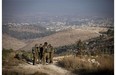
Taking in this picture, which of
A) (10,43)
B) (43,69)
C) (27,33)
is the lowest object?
(43,69)

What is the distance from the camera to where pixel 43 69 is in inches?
183

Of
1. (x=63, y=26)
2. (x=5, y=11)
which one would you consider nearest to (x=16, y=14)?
(x=5, y=11)

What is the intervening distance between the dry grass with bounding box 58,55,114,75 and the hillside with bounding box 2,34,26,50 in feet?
1.52

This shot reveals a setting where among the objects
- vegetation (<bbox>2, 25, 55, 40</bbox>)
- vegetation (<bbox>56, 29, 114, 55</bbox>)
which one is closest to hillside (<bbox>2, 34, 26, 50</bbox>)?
vegetation (<bbox>2, 25, 55, 40</bbox>)

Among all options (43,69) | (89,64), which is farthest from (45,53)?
(89,64)

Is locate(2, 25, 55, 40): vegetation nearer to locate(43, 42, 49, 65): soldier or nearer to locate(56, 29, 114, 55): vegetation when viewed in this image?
locate(43, 42, 49, 65): soldier

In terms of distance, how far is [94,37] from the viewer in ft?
15.5

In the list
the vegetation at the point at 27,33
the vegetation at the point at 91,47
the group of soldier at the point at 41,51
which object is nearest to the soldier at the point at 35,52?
the group of soldier at the point at 41,51

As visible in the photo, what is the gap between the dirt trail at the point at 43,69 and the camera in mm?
4633

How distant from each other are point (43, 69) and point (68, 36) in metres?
0.43

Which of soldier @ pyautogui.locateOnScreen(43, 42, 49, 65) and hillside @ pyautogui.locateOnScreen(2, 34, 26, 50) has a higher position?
hillside @ pyautogui.locateOnScreen(2, 34, 26, 50)

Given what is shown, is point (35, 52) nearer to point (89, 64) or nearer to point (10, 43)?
point (10, 43)

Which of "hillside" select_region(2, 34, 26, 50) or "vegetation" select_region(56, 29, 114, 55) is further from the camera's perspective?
"vegetation" select_region(56, 29, 114, 55)

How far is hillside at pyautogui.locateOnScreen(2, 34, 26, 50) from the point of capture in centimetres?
458
